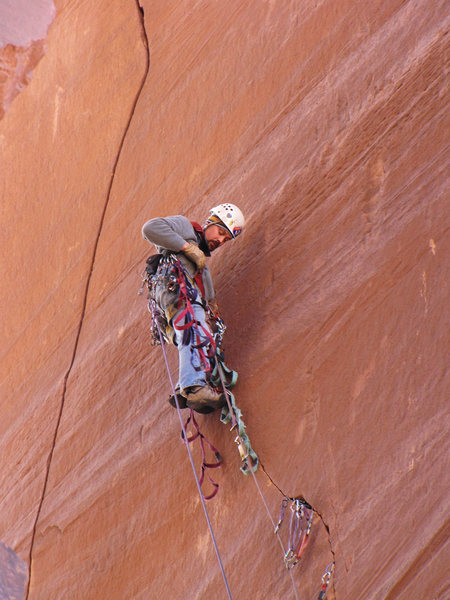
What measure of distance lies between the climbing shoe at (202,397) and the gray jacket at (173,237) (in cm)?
35

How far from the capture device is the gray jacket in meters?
3.89

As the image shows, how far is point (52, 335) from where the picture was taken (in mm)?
5070

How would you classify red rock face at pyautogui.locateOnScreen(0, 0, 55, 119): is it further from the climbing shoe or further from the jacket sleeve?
the climbing shoe

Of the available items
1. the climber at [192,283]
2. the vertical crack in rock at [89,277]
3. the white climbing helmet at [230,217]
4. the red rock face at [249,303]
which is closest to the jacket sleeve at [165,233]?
the climber at [192,283]

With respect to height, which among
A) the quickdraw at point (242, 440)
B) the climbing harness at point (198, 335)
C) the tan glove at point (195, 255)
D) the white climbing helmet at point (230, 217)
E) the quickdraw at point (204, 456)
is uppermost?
the white climbing helmet at point (230, 217)

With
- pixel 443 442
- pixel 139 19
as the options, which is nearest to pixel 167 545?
pixel 443 442

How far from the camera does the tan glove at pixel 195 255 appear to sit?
396cm

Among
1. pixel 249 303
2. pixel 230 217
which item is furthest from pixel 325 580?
pixel 230 217

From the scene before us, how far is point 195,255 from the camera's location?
3.97 metres

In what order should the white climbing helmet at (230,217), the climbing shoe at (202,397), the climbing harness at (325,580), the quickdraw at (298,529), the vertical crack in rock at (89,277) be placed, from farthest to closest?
the vertical crack in rock at (89,277), the white climbing helmet at (230,217), the climbing shoe at (202,397), the quickdraw at (298,529), the climbing harness at (325,580)

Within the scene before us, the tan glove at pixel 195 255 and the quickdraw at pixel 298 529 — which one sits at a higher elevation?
the tan glove at pixel 195 255

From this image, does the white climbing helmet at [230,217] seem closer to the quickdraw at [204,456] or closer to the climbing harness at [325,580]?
the quickdraw at [204,456]

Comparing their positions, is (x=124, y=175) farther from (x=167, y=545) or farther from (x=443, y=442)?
(x=443, y=442)

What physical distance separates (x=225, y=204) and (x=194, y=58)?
1.20 meters
